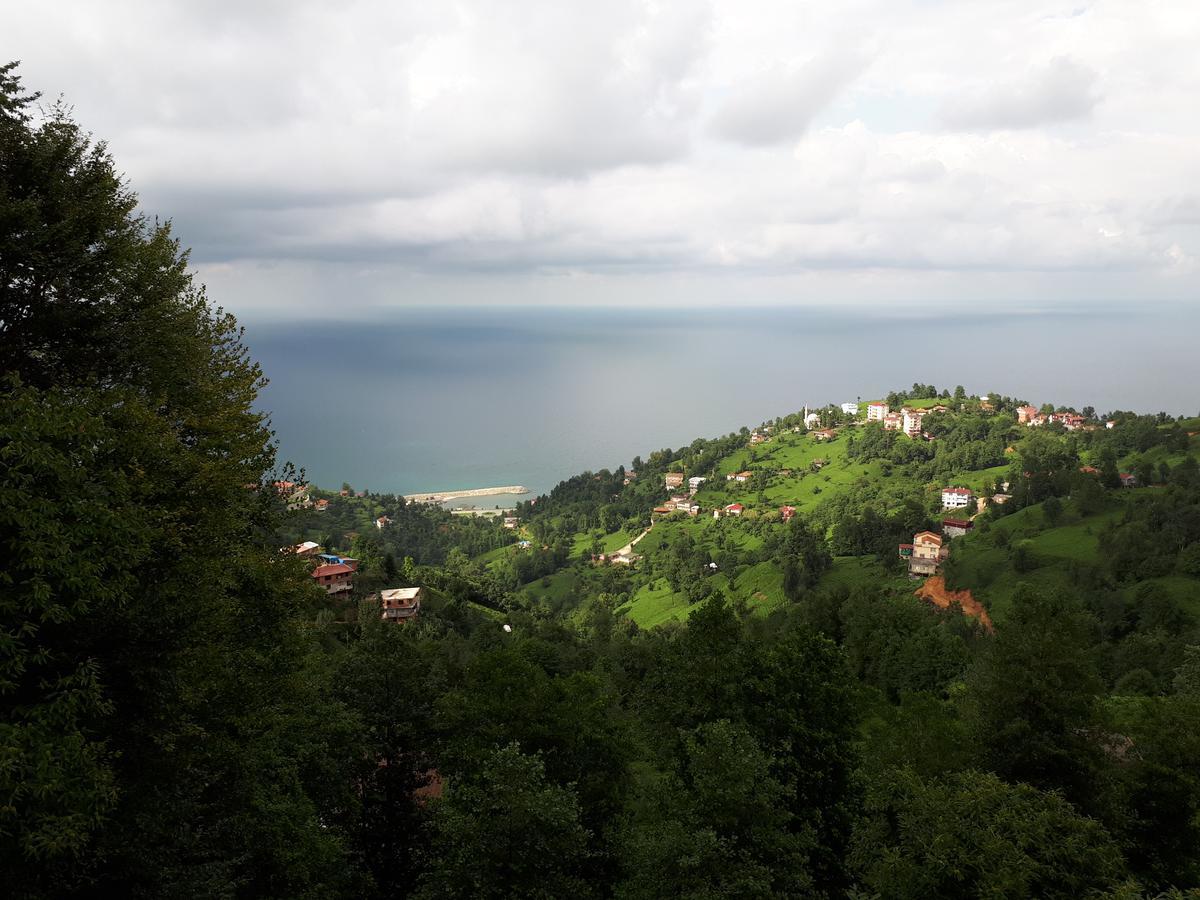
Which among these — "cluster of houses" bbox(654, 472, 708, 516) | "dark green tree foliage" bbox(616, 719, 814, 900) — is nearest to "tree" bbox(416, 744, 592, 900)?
"dark green tree foliage" bbox(616, 719, 814, 900)

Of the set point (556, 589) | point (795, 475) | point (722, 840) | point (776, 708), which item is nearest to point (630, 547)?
point (556, 589)

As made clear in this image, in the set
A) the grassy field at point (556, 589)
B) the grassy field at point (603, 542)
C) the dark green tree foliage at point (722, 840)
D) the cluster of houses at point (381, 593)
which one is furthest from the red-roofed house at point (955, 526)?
the dark green tree foliage at point (722, 840)

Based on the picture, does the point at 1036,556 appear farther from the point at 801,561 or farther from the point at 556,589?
the point at 556,589

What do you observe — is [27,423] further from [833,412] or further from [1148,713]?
[833,412]

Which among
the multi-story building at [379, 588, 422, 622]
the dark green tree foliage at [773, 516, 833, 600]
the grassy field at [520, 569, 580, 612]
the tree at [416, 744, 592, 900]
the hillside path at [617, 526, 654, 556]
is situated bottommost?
the grassy field at [520, 569, 580, 612]

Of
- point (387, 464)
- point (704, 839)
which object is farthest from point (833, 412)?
point (704, 839)

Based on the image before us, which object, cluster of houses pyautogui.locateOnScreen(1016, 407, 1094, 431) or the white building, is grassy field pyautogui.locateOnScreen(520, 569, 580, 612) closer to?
the white building
